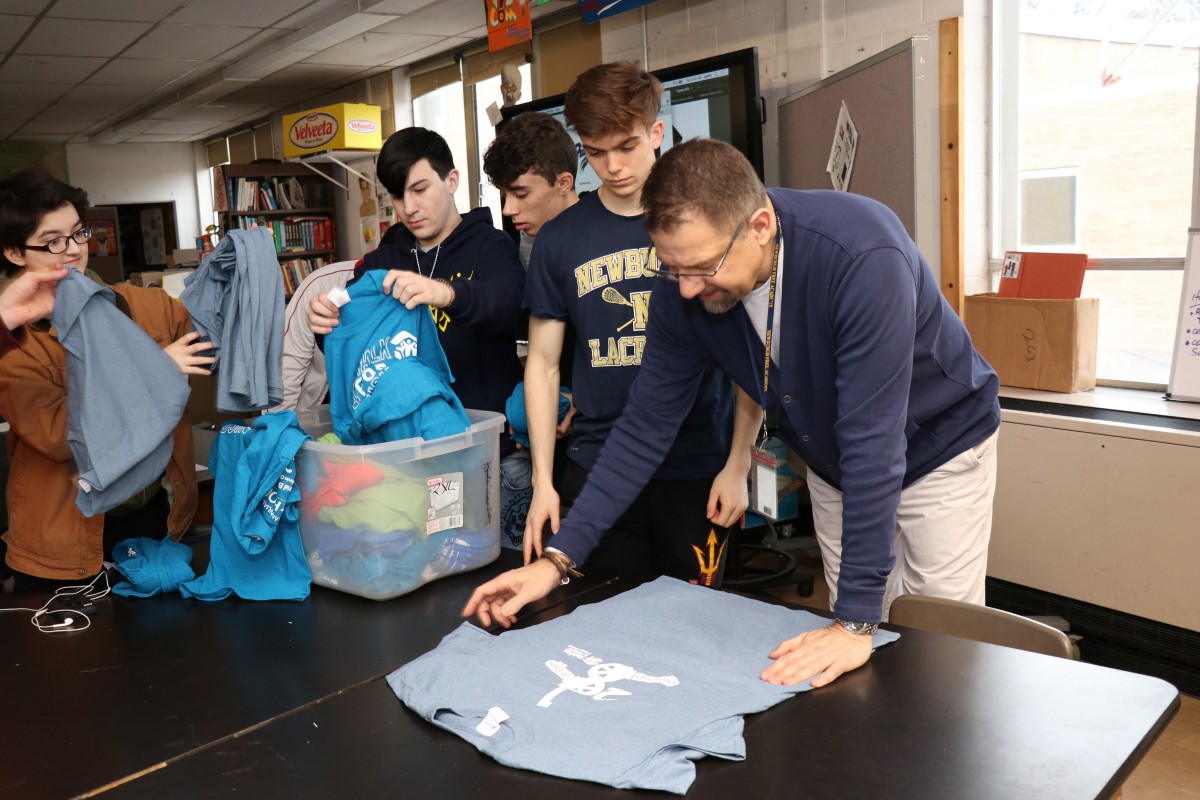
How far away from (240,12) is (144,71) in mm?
2230

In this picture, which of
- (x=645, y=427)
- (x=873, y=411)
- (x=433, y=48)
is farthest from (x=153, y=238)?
(x=873, y=411)

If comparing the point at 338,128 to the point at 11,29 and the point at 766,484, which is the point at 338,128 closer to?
the point at 11,29

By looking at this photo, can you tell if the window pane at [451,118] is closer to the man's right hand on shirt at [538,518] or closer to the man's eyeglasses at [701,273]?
the man's right hand on shirt at [538,518]

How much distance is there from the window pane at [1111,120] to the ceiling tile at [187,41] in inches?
199

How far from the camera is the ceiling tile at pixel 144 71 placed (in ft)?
24.1

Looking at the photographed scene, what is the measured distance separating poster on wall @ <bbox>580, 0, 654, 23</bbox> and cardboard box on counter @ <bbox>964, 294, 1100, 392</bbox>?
2269 mm

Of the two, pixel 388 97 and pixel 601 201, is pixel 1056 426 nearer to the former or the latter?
pixel 601 201

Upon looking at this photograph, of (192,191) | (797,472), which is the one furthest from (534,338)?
(192,191)

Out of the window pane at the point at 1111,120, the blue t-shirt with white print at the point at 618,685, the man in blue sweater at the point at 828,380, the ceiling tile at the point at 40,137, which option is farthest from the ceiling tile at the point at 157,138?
the blue t-shirt with white print at the point at 618,685

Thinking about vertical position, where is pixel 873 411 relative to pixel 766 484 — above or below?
above

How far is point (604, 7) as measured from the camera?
483cm

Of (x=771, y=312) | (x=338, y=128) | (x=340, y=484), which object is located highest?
(x=338, y=128)

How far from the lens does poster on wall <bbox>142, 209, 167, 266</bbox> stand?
41.0 feet

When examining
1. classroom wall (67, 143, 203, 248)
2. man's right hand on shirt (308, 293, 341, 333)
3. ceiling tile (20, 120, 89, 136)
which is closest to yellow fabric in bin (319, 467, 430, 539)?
man's right hand on shirt (308, 293, 341, 333)
